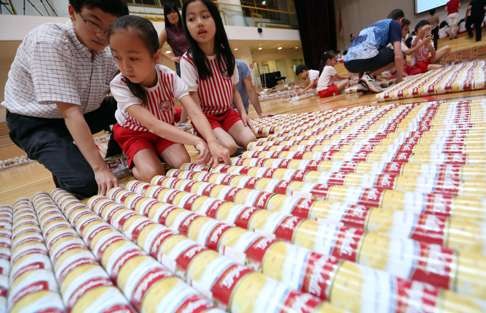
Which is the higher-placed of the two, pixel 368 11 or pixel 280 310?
pixel 368 11

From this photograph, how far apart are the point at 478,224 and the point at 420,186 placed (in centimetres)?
15

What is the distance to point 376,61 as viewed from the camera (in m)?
2.89

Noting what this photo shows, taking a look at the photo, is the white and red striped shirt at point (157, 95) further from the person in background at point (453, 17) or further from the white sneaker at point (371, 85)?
the person in background at point (453, 17)

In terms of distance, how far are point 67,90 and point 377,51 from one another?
2840 mm

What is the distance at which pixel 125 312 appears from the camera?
353 millimetres

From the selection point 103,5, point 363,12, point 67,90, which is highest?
point 363,12

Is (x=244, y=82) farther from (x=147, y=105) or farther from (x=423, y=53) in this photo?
(x=423, y=53)

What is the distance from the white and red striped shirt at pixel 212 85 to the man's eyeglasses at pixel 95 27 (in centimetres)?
41

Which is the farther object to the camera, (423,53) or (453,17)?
(453,17)

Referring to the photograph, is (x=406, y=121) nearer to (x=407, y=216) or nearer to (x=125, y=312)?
(x=407, y=216)

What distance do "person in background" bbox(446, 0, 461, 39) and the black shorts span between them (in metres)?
4.71

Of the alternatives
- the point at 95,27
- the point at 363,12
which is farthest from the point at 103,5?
the point at 363,12

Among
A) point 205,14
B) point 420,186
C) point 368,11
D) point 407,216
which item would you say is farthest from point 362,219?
point 368,11

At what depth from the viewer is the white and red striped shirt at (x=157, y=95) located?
3.45 feet
